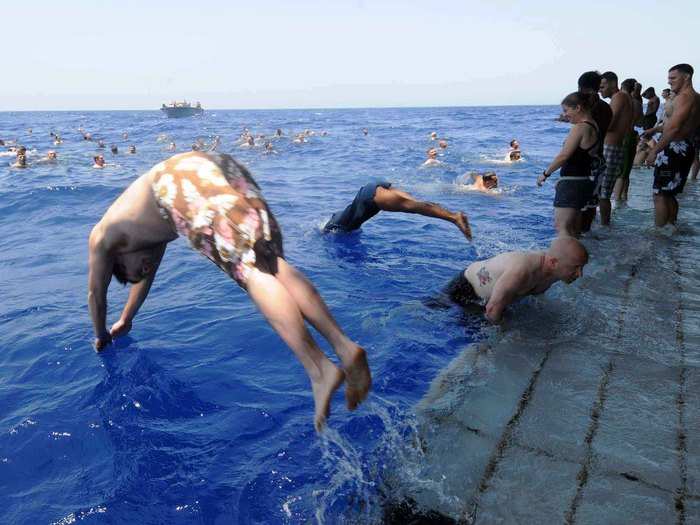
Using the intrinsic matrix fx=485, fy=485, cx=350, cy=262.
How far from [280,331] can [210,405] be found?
192 centimetres

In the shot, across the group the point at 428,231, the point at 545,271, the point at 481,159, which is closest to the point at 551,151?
the point at 481,159

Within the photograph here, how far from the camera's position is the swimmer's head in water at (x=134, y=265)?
3375 millimetres

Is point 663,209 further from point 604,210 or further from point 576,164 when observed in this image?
point 576,164

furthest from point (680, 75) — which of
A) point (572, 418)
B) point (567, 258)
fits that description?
point (572, 418)

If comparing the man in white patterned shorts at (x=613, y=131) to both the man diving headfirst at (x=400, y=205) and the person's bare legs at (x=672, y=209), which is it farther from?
the man diving headfirst at (x=400, y=205)

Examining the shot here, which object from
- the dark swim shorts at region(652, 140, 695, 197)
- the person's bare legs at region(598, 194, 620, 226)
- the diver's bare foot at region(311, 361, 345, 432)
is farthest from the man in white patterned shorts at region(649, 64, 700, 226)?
the diver's bare foot at region(311, 361, 345, 432)

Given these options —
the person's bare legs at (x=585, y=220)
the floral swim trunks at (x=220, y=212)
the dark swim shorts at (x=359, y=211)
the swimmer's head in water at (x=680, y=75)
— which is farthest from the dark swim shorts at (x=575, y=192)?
the floral swim trunks at (x=220, y=212)

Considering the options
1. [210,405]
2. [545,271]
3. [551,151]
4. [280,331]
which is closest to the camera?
[280,331]

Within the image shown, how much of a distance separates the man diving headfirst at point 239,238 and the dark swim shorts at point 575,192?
452cm

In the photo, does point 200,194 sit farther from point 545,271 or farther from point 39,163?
point 39,163

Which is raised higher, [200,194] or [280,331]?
[200,194]

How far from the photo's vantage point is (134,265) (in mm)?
3461

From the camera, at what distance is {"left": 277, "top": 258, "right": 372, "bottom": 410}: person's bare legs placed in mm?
2400

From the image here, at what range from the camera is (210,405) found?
12.6ft
